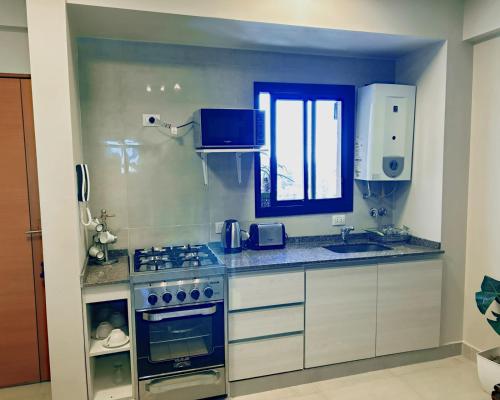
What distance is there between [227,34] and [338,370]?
2448mm

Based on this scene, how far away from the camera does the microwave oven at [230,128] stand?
2.74m

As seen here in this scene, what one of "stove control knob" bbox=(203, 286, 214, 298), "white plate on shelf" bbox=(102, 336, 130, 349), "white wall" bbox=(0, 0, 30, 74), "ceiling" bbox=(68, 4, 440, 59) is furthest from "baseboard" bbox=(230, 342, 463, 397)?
"white wall" bbox=(0, 0, 30, 74)

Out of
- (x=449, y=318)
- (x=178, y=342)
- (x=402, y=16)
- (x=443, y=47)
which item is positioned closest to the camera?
(x=178, y=342)

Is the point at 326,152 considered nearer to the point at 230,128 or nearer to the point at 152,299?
the point at 230,128

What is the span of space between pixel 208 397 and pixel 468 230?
89.1 inches

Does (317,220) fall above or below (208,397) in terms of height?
above

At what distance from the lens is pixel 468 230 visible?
125 inches

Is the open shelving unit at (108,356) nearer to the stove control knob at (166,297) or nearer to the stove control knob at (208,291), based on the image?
the stove control knob at (166,297)

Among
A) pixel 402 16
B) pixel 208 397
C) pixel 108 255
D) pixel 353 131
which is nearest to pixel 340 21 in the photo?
pixel 402 16

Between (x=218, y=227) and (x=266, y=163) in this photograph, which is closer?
(x=218, y=227)

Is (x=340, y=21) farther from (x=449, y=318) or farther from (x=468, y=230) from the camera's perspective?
(x=449, y=318)

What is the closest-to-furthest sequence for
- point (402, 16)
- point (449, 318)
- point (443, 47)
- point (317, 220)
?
point (402, 16) < point (443, 47) < point (449, 318) < point (317, 220)

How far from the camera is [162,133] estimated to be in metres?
2.99

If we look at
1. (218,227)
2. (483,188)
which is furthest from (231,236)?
(483,188)
